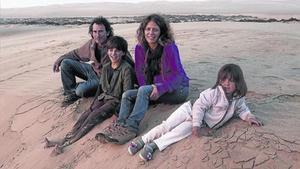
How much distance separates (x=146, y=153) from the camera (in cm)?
444

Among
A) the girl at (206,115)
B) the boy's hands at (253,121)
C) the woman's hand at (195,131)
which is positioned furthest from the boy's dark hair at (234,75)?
the woman's hand at (195,131)

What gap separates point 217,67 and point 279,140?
2919 millimetres

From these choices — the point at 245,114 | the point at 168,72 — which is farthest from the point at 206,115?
the point at 168,72

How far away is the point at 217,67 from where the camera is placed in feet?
23.3

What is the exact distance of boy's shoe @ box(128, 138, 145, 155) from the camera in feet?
15.0

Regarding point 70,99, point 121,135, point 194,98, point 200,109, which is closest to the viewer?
point 200,109

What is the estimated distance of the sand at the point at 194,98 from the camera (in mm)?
4270

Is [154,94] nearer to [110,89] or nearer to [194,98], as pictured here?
[110,89]

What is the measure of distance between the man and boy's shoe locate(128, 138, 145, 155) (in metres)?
1.50

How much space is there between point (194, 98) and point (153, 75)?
0.59 metres

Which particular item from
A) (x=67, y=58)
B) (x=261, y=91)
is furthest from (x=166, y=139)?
(x=67, y=58)

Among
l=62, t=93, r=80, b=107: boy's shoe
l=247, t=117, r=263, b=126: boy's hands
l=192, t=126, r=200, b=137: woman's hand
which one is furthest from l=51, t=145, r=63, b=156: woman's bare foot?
l=247, t=117, r=263, b=126: boy's hands

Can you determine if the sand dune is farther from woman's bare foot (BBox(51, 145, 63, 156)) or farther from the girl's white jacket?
woman's bare foot (BBox(51, 145, 63, 156))

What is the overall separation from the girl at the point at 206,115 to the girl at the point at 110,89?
0.80 meters
